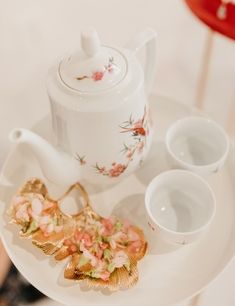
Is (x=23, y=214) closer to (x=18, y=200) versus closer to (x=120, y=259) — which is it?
(x=18, y=200)

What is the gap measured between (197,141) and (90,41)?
0.26m

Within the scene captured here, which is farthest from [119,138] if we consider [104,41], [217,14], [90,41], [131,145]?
[104,41]

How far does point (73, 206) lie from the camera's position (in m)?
0.69

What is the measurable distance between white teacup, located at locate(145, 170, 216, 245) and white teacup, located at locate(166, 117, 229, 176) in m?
0.03

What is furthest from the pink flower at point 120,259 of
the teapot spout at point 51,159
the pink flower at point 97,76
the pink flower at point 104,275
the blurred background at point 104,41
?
the blurred background at point 104,41

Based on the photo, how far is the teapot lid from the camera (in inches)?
22.0

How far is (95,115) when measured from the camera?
0.56m

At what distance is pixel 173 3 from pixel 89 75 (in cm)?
71

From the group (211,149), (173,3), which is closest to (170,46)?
(173,3)

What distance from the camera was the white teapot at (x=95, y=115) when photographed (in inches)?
22.1

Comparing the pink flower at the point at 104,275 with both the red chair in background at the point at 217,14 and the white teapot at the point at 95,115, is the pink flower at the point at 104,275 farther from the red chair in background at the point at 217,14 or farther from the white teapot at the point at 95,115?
the red chair in background at the point at 217,14

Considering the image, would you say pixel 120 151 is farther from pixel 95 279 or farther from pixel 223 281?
pixel 223 281

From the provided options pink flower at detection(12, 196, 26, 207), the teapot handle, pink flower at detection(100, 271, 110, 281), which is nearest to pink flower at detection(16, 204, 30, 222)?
pink flower at detection(12, 196, 26, 207)

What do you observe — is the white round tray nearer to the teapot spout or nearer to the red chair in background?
the teapot spout
